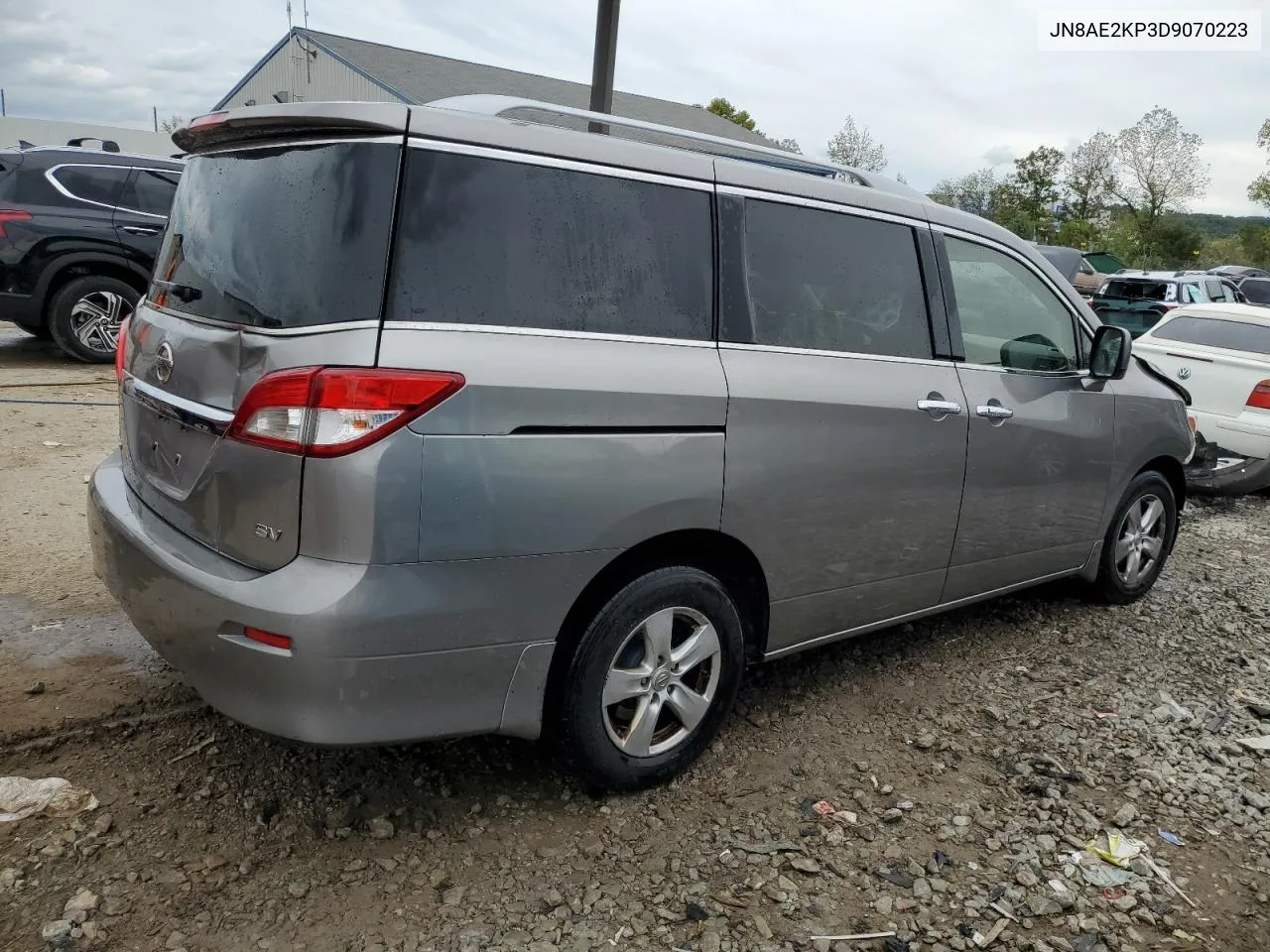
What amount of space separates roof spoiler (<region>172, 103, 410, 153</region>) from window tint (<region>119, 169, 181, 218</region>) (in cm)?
751

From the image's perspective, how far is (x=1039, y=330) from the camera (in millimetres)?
4117

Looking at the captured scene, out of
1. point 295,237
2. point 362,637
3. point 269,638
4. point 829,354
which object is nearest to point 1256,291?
point 829,354

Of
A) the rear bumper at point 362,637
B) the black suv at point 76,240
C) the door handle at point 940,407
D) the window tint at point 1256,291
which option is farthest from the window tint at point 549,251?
the window tint at point 1256,291

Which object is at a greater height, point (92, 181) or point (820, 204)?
point (92, 181)

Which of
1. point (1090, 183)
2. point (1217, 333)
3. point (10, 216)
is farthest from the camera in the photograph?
point (1090, 183)

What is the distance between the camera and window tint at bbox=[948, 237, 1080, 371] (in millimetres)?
3783

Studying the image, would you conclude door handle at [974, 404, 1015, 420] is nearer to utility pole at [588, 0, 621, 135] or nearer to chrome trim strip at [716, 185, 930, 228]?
chrome trim strip at [716, 185, 930, 228]

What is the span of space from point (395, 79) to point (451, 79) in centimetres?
197

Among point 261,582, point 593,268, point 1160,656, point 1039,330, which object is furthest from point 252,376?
point 1160,656

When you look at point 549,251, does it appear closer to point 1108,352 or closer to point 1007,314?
point 1007,314

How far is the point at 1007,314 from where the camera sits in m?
3.97

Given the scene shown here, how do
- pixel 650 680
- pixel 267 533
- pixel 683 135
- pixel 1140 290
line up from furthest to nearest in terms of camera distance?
1. pixel 1140 290
2. pixel 683 135
3. pixel 650 680
4. pixel 267 533

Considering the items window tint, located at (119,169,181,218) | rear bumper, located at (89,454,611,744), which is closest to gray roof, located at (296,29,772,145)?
window tint, located at (119,169,181,218)

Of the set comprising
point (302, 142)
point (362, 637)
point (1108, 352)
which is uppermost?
point (302, 142)
